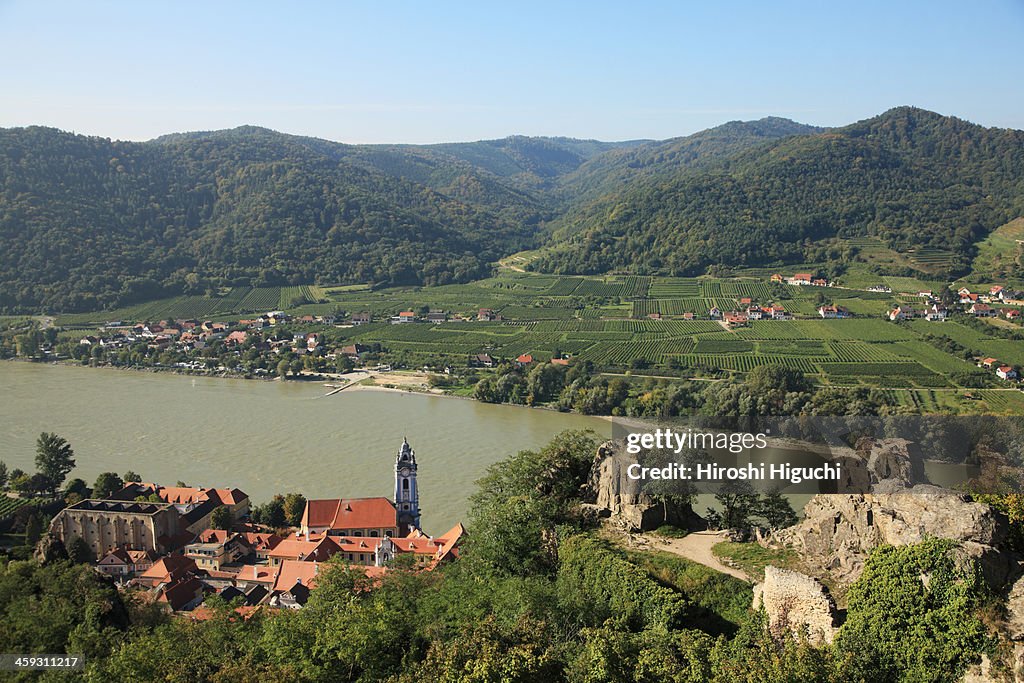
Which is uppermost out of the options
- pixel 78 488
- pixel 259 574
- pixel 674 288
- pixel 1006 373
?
pixel 674 288

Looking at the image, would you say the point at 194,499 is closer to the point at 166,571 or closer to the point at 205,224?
the point at 166,571

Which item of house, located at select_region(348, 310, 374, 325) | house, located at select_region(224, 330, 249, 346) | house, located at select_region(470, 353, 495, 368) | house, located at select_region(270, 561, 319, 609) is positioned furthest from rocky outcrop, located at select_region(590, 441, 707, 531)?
house, located at select_region(348, 310, 374, 325)

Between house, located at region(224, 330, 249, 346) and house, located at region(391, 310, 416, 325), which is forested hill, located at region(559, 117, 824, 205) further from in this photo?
house, located at region(224, 330, 249, 346)

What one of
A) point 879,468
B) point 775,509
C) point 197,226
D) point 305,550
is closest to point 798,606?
point 879,468

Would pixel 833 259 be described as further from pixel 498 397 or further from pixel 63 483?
pixel 63 483

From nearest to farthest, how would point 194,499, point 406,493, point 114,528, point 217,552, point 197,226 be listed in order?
point 217,552
point 114,528
point 406,493
point 194,499
point 197,226

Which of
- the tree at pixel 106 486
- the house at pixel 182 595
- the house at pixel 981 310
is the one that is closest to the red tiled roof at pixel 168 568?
the house at pixel 182 595

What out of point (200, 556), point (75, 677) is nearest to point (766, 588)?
point (75, 677)
